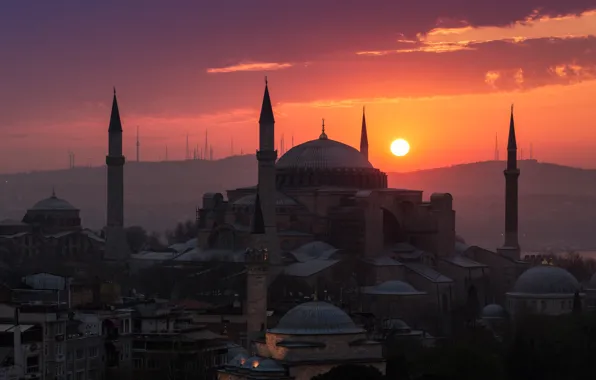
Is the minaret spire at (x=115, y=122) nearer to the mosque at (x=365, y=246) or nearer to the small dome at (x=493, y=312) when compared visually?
the mosque at (x=365, y=246)

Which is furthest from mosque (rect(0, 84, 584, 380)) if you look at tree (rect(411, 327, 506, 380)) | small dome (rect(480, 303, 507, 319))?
tree (rect(411, 327, 506, 380))

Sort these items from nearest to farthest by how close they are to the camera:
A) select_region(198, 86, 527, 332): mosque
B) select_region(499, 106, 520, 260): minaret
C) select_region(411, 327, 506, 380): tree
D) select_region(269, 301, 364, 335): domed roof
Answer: select_region(269, 301, 364, 335): domed roof → select_region(411, 327, 506, 380): tree → select_region(198, 86, 527, 332): mosque → select_region(499, 106, 520, 260): minaret

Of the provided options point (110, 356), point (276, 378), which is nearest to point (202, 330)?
point (110, 356)

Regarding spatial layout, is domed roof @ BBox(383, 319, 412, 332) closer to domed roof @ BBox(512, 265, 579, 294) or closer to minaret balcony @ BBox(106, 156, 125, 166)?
domed roof @ BBox(512, 265, 579, 294)

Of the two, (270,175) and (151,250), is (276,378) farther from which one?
(151,250)

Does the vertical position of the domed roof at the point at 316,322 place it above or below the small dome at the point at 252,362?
above

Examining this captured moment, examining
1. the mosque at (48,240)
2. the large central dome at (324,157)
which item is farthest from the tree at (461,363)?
the mosque at (48,240)

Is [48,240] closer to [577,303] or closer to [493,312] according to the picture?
[493,312]
